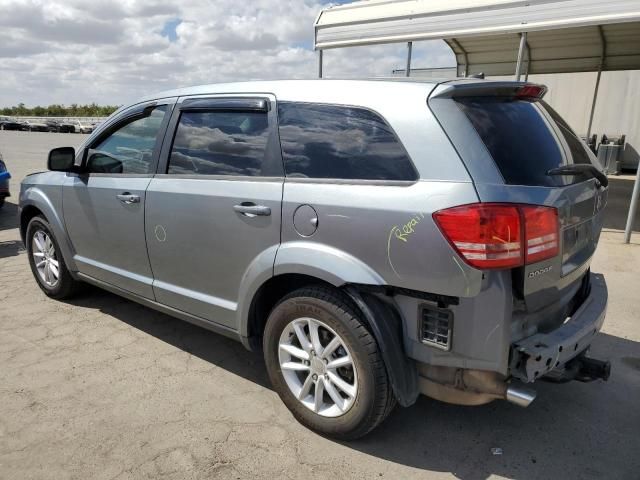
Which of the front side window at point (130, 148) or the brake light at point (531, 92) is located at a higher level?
the brake light at point (531, 92)

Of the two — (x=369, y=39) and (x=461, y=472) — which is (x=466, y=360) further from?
(x=369, y=39)

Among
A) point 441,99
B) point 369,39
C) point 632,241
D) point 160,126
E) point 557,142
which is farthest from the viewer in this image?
point 369,39

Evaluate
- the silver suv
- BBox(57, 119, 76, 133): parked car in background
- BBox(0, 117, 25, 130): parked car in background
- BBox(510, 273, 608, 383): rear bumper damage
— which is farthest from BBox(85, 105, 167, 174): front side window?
BBox(0, 117, 25, 130): parked car in background

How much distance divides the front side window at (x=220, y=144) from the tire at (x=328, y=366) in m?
0.83

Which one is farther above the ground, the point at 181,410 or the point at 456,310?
the point at 456,310

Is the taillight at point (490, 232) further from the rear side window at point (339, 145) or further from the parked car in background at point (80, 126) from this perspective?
the parked car in background at point (80, 126)

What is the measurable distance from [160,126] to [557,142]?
2500 millimetres

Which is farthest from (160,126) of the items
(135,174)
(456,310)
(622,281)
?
(622,281)

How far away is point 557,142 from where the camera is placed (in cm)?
266

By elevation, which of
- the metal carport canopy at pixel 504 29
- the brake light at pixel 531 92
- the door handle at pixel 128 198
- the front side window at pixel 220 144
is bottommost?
the door handle at pixel 128 198

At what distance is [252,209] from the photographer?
2.73 m

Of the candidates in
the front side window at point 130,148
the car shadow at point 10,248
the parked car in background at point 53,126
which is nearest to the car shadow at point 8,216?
the car shadow at point 10,248

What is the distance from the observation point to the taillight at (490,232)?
205cm

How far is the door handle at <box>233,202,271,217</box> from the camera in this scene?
2.69 metres
